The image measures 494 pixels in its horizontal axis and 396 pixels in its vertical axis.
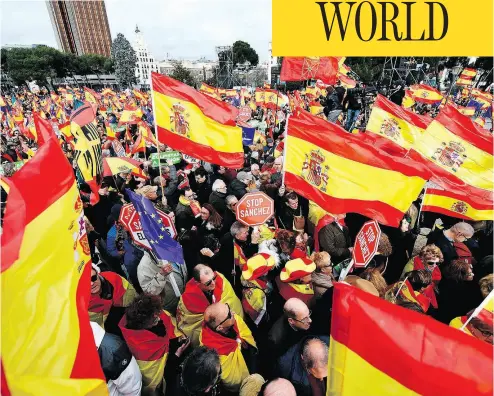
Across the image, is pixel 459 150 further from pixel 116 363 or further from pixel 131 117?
pixel 131 117

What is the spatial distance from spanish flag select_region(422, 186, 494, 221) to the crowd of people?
0.85 ft

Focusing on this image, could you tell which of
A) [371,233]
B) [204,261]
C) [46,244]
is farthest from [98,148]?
[371,233]

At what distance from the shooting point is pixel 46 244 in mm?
1912

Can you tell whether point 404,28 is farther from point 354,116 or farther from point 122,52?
point 122,52

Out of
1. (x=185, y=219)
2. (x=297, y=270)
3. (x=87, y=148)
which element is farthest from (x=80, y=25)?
(x=297, y=270)

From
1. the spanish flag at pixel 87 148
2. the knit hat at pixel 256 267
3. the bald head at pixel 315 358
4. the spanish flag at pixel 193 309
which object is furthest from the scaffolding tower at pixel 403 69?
the bald head at pixel 315 358

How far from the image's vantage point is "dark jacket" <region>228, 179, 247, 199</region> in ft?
22.0

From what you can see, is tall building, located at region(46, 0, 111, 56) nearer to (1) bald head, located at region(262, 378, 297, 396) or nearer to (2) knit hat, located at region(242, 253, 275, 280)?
(2) knit hat, located at region(242, 253, 275, 280)

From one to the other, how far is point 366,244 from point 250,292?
4.46 feet

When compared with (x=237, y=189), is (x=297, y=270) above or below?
above

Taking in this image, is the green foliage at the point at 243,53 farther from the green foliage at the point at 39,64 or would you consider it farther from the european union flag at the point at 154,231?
the european union flag at the point at 154,231

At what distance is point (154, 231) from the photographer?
3.47 m

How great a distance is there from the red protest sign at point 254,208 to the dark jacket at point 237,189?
96.1 inches

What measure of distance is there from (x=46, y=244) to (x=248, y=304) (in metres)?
2.40
